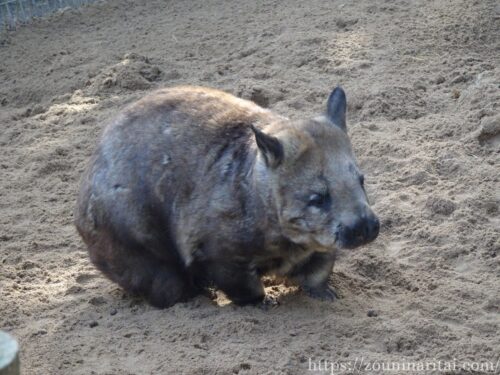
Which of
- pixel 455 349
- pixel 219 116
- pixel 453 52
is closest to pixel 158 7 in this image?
pixel 453 52

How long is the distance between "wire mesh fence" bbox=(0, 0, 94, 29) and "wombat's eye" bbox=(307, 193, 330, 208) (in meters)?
7.45

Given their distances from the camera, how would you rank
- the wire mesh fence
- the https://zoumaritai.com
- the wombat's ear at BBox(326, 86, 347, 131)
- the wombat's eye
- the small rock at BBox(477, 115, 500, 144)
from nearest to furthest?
the https://zoumaritai.com, the wombat's eye, the wombat's ear at BBox(326, 86, 347, 131), the small rock at BBox(477, 115, 500, 144), the wire mesh fence

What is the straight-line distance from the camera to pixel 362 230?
516cm

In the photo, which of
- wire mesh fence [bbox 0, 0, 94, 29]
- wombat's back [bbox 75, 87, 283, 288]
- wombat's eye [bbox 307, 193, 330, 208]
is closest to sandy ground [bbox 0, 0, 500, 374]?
wire mesh fence [bbox 0, 0, 94, 29]

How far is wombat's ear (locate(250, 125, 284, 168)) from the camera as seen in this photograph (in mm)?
5352

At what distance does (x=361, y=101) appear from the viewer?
831cm

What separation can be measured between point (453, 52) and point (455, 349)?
4544mm

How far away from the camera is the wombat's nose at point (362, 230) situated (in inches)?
203

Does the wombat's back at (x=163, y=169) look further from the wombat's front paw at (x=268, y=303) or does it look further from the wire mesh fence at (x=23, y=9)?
the wire mesh fence at (x=23, y=9)

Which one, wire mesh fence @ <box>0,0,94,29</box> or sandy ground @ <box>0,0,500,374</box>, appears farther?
wire mesh fence @ <box>0,0,94,29</box>

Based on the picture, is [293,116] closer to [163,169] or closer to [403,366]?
[163,169]

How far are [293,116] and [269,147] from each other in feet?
9.35

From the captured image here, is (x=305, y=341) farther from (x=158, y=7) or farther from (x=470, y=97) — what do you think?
(x=158, y=7)

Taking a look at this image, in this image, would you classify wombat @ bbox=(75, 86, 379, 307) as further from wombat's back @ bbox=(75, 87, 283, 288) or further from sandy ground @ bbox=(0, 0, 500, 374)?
sandy ground @ bbox=(0, 0, 500, 374)
